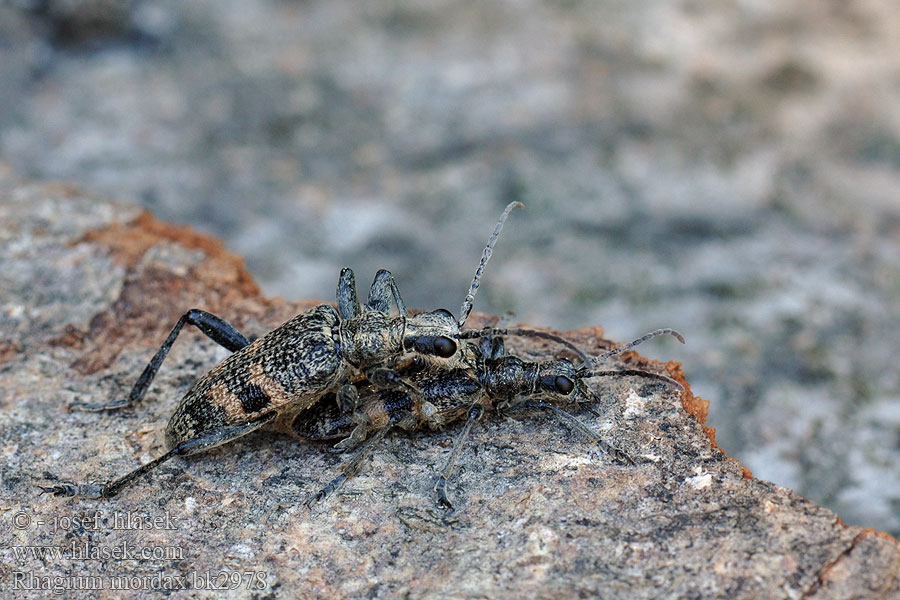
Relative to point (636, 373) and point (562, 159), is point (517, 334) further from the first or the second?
point (562, 159)

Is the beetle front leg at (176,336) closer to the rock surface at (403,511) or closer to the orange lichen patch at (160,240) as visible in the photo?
the rock surface at (403,511)

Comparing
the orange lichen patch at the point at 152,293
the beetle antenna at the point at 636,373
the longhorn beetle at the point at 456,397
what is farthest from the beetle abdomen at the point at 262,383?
the beetle antenna at the point at 636,373

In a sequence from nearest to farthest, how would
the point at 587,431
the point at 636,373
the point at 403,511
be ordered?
the point at 403,511
the point at 587,431
the point at 636,373

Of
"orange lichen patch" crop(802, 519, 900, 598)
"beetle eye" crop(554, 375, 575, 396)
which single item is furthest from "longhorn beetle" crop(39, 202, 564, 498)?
"orange lichen patch" crop(802, 519, 900, 598)

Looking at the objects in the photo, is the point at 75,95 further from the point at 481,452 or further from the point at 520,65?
the point at 481,452

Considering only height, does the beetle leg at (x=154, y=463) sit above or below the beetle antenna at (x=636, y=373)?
below

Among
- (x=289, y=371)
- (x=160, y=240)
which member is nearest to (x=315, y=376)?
(x=289, y=371)

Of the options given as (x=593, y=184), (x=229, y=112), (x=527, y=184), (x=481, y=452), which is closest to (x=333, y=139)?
(x=229, y=112)
